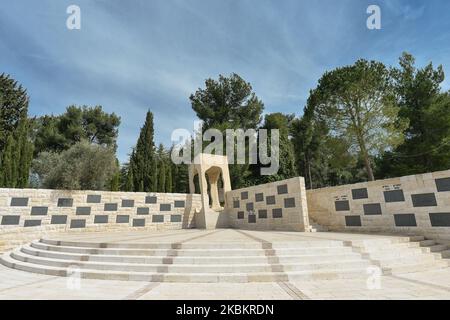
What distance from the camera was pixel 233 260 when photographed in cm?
480

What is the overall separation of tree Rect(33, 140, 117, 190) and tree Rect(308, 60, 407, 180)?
16.0m

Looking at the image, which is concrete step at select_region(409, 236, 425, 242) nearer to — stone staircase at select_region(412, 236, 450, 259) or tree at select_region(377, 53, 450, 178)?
stone staircase at select_region(412, 236, 450, 259)

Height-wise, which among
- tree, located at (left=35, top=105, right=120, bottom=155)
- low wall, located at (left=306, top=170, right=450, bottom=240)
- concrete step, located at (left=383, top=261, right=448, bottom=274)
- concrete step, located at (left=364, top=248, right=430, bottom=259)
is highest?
tree, located at (left=35, top=105, right=120, bottom=155)

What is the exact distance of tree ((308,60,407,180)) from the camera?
1523cm

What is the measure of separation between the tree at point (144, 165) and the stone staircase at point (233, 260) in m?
10.9

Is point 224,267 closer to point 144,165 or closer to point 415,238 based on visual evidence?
point 415,238

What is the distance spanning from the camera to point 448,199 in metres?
6.45

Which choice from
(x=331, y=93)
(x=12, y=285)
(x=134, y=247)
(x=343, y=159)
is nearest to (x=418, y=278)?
(x=134, y=247)

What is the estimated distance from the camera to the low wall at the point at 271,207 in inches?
386

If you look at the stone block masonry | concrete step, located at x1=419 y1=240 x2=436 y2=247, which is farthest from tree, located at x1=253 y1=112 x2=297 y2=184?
concrete step, located at x1=419 y1=240 x2=436 y2=247

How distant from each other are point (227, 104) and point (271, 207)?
17.2 metres

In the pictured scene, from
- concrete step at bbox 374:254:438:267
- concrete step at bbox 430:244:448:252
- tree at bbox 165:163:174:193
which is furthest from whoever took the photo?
tree at bbox 165:163:174:193
